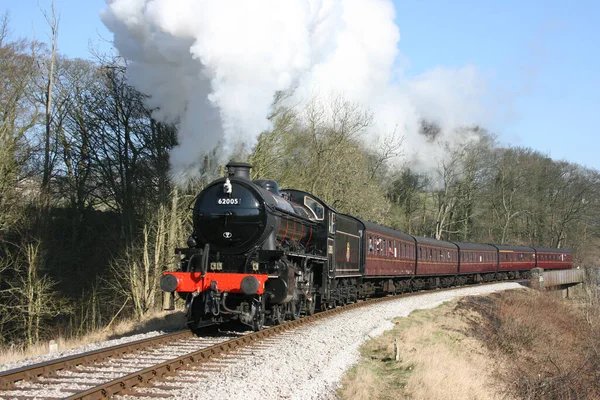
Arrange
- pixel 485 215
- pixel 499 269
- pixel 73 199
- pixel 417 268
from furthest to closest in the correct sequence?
pixel 485 215, pixel 499 269, pixel 417 268, pixel 73 199

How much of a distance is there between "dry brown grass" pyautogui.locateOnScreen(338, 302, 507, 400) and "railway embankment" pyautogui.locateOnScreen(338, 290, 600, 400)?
0.01 meters

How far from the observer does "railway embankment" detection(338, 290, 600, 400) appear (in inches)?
324

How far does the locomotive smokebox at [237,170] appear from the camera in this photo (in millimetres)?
11312

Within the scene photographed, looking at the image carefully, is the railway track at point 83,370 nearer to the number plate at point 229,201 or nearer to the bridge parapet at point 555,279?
the number plate at point 229,201

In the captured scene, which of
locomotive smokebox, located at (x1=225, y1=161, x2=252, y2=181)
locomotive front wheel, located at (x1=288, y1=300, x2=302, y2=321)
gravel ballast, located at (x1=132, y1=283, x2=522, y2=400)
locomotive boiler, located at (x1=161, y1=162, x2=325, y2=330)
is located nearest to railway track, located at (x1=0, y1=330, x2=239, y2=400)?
gravel ballast, located at (x1=132, y1=283, x2=522, y2=400)

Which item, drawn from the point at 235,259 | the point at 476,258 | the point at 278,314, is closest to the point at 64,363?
the point at 235,259

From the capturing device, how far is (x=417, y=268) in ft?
82.2

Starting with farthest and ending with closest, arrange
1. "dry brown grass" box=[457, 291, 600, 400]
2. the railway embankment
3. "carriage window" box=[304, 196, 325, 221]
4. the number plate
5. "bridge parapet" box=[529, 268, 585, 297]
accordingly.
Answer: "bridge parapet" box=[529, 268, 585, 297]
"carriage window" box=[304, 196, 325, 221]
"dry brown grass" box=[457, 291, 600, 400]
the number plate
the railway embankment

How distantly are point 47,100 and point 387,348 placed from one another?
1584cm

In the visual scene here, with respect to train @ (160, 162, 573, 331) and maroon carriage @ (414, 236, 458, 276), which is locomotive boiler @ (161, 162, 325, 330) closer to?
train @ (160, 162, 573, 331)

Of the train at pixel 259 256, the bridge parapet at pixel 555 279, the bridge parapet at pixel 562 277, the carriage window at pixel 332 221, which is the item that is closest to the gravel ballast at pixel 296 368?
the train at pixel 259 256

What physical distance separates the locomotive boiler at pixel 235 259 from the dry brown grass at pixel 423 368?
205 centimetres

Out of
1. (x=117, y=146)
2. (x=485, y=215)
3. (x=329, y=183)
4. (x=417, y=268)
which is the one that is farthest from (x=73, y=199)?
(x=485, y=215)

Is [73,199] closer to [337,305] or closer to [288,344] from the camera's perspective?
[337,305]
